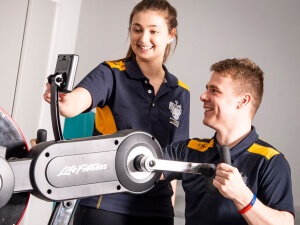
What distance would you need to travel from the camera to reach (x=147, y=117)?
172 centimetres

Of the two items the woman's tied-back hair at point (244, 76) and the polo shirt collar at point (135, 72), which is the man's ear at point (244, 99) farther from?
the polo shirt collar at point (135, 72)

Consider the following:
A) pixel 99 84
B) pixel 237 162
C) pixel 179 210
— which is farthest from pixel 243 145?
pixel 179 210

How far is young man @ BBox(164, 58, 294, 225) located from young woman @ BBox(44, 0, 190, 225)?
0.11 m

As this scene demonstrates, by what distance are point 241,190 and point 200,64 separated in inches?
97.3

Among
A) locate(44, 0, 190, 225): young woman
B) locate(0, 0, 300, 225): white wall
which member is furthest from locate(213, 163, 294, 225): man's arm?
locate(0, 0, 300, 225): white wall

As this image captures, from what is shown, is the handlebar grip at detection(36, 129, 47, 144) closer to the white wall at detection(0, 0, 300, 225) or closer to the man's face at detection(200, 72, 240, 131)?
the man's face at detection(200, 72, 240, 131)

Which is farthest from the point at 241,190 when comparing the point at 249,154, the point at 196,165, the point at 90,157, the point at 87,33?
the point at 87,33

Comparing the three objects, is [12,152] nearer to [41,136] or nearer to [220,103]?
[41,136]

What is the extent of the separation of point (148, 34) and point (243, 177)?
2.22 ft

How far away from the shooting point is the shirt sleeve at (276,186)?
1.42m

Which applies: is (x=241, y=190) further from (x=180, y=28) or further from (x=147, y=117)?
(x=180, y=28)

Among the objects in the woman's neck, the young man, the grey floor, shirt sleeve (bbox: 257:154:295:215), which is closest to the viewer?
the young man

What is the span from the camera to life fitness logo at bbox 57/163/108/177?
1.01 m

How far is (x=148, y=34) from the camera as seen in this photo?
1757mm
